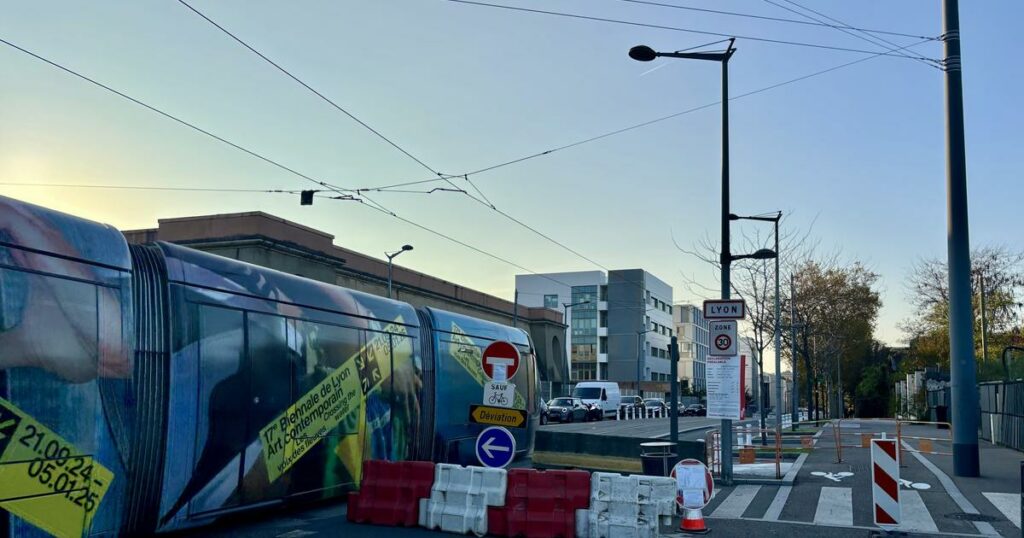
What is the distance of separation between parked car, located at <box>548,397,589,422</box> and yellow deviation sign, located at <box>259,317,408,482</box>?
1411 inches

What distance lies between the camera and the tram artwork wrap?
7336 mm

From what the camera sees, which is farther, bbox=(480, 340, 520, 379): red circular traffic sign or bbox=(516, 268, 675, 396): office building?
bbox=(516, 268, 675, 396): office building

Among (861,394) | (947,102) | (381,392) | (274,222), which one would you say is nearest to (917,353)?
(861,394)

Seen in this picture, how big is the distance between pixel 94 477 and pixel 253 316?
115 inches

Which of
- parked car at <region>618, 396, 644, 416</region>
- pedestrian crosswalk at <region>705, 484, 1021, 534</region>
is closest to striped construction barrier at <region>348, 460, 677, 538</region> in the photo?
pedestrian crosswalk at <region>705, 484, 1021, 534</region>

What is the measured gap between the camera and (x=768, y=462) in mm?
19094

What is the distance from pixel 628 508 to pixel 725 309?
5960 mm

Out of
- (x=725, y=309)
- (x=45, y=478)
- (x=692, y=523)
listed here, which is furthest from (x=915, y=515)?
(x=45, y=478)

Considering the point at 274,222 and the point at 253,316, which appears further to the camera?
the point at 274,222

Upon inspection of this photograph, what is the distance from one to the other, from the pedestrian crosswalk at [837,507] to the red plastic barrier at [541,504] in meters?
2.65

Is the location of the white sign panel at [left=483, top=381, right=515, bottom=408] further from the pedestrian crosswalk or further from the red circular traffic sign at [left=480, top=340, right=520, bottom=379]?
the pedestrian crosswalk

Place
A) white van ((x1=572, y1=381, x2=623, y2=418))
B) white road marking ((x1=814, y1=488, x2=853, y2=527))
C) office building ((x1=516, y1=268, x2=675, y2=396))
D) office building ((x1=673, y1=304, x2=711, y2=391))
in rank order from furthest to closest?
office building ((x1=673, y1=304, x2=711, y2=391)) → office building ((x1=516, y1=268, x2=675, y2=396)) → white van ((x1=572, y1=381, x2=623, y2=418)) → white road marking ((x1=814, y1=488, x2=853, y2=527))

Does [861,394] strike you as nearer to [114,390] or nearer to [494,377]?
[494,377]

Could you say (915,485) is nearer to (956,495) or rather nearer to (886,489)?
(956,495)
